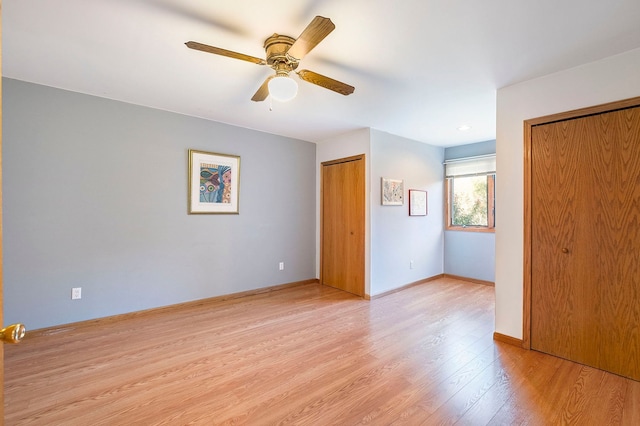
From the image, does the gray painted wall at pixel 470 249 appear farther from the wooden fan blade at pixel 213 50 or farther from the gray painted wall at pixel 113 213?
the wooden fan blade at pixel 213 50

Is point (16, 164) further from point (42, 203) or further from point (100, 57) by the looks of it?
point (100, 57)

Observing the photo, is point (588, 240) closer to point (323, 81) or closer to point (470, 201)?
point (323, 81)

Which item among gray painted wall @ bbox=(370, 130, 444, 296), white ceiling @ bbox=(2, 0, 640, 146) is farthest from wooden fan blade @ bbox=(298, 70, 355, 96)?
gray painted wall @ bbox=(370, 130, 444, 296)

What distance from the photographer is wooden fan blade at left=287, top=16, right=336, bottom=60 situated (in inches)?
63.8

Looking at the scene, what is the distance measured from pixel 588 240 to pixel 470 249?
260 cm

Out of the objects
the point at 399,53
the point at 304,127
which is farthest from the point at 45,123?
the point at 399,53

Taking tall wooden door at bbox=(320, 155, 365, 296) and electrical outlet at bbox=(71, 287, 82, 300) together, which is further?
tall wooden door at bbox=(320, 155, 365, 296)

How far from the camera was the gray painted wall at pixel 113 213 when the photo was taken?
2775 millimetres

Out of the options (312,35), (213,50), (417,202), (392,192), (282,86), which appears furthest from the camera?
(417,202)

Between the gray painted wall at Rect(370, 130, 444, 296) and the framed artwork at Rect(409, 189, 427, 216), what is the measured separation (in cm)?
7

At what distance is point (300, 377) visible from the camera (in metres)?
2.22

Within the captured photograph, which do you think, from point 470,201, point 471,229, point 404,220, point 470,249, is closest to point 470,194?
point 470,201

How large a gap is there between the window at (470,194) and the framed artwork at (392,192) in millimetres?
1268

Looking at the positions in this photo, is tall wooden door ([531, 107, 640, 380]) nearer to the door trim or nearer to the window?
the door trim
